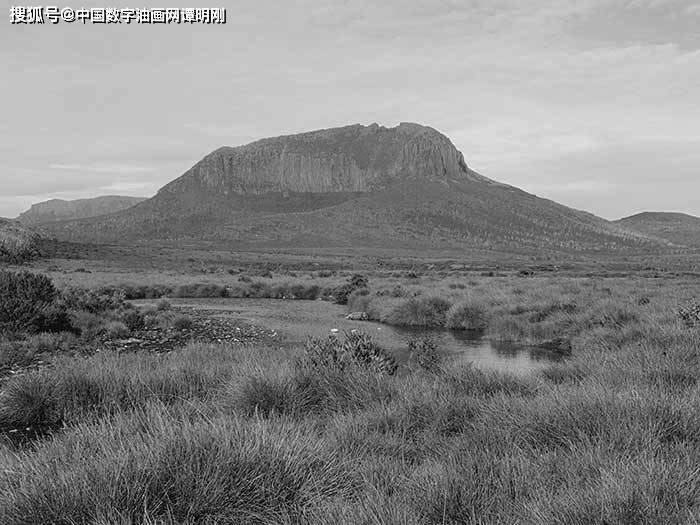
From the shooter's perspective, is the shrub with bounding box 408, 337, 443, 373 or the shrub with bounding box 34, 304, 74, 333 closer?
the shrub with bounding box 408, 337, 443, 373

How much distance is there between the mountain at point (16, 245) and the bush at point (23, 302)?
29.3 meters

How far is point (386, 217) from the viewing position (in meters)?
144

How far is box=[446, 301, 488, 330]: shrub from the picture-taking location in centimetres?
1867

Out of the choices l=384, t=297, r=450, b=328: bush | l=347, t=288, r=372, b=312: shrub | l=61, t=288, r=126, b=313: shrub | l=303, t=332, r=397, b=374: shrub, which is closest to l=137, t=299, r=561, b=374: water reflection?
l=347, t=288, r=372, b=312: shrub

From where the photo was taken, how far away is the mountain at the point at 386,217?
426ft

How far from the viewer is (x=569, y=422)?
191 inches

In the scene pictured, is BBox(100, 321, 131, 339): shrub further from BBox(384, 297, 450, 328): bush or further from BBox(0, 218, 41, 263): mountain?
BBox(0, 218, 41, 263): mountain

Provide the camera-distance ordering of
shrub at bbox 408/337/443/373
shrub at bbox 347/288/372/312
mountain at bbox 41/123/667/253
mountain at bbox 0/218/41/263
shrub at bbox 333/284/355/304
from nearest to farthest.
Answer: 1. shrub at bbox 408/337/443/373
2. shrub at bbox 347/288/372/312
3. shrub at bbox 333/284/355/304
4. mountain at bbox 0/218/41/263
5. mountain at bbox 41/123/667/253

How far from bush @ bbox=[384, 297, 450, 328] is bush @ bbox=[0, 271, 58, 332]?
1149cm

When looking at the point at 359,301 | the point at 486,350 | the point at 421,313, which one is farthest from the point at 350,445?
the point at 359,301

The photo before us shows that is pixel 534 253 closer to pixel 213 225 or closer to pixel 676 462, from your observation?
pixel 213 225

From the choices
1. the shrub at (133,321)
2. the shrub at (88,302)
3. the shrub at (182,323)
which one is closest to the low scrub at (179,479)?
the shrub at (182,323)

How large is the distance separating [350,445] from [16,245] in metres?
47.8

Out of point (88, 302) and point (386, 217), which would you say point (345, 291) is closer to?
point (88, 302)
